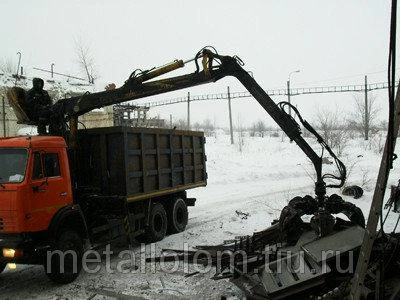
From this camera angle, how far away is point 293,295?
5.87 meters

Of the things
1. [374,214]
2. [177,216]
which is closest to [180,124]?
[177,216]

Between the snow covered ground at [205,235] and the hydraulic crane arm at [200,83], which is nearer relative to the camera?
the snow covered ground at [205,235]

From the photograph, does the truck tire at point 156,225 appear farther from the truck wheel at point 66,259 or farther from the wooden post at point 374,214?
the wooden post at point 374,214

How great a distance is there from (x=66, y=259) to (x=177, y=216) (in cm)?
461

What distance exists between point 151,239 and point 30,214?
13.6 ft

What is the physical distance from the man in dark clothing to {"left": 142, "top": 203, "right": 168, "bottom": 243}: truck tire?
3.35 metres

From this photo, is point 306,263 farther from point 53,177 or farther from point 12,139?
point 12,139

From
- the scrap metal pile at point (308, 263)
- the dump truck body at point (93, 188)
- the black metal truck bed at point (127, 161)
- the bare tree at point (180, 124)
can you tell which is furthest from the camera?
the bare tree at point (180, 124)

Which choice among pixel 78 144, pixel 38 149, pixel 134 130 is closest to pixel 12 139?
pixel 38 149

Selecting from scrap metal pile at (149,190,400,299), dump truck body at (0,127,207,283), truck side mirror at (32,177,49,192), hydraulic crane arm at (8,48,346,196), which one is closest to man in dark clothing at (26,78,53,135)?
hydraulic crane arm at (8,48,346,196)

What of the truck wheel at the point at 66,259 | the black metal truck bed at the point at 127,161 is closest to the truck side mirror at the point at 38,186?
the truck wheel at the point at 66,259

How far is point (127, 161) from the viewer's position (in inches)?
370

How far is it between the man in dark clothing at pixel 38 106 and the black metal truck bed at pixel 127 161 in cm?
94

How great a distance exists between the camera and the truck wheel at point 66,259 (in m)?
7.30
